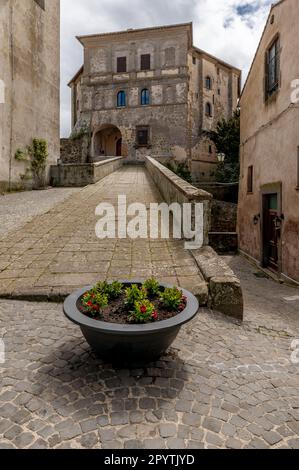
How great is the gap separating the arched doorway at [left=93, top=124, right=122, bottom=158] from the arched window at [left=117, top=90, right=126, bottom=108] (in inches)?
88.2

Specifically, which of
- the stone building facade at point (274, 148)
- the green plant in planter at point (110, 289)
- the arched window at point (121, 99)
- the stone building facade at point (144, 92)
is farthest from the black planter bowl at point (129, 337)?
the arched window at point (121, 99)

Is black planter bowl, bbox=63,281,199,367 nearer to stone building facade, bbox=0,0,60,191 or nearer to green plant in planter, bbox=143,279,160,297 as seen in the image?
green plant in planter, bbox=143,279,160,297

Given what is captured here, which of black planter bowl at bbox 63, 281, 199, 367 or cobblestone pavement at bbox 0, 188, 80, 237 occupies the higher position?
cobblestone pavement at bbox 0, 188, 80, 237

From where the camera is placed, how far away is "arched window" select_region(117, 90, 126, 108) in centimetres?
2697

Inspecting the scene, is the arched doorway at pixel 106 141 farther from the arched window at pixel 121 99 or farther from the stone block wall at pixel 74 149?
the arched window at pixel 121 99

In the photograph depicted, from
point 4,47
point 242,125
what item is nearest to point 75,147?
point 4,47

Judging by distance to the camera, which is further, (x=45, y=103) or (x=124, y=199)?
(x=45, y=103)

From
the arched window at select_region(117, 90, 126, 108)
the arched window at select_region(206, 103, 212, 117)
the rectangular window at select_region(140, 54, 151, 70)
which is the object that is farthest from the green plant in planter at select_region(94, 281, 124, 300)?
the arched window at select_region(206, 103, 212, 117)

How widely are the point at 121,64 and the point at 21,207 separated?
23.7 metres

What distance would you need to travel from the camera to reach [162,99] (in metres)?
26.2

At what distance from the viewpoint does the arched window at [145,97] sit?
2647cm

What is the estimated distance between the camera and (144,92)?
87.3 feet

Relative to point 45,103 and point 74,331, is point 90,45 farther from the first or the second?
point 74,331

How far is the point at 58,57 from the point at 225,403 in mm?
18354
